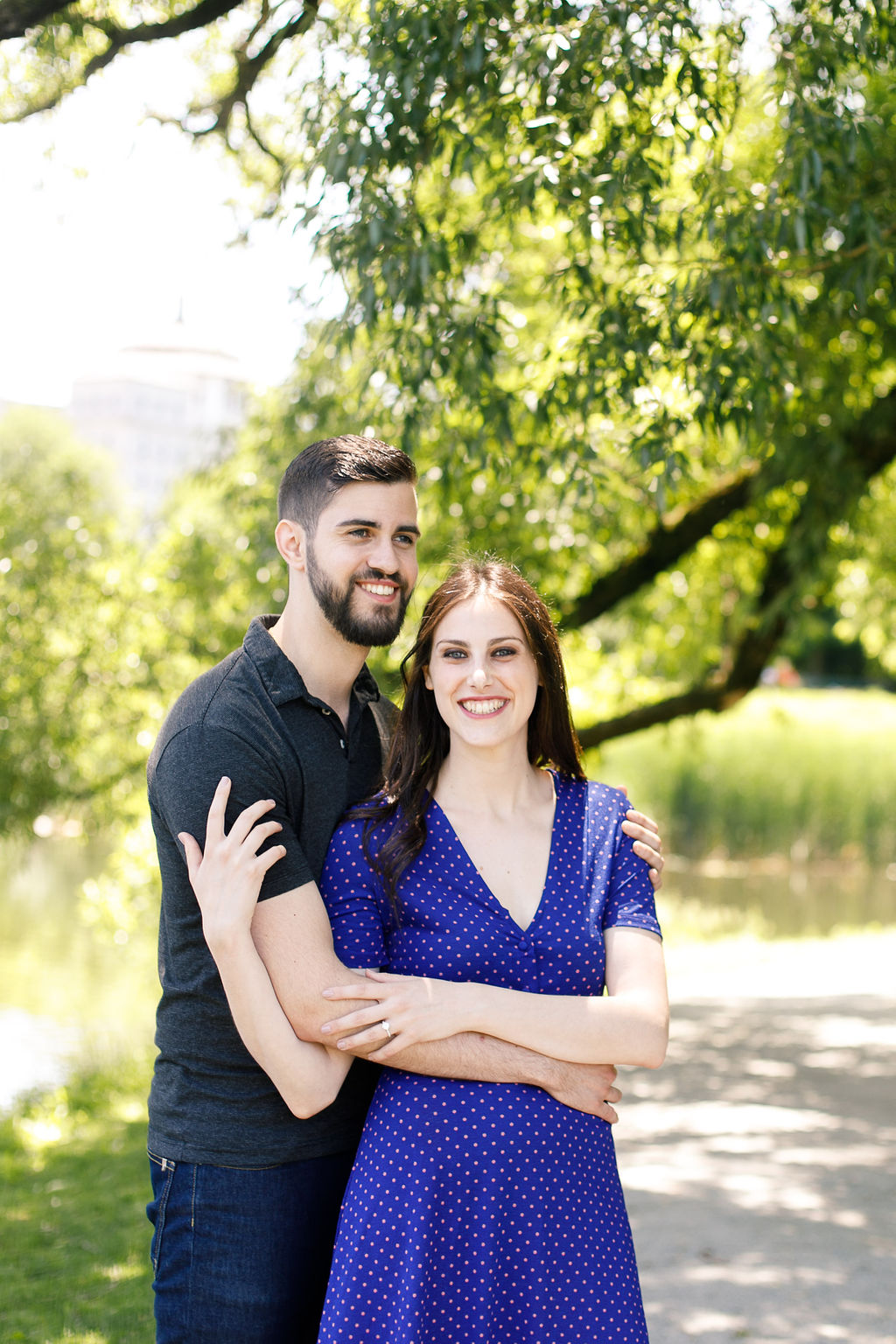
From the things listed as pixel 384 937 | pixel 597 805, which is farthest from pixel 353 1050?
pixel 597 805

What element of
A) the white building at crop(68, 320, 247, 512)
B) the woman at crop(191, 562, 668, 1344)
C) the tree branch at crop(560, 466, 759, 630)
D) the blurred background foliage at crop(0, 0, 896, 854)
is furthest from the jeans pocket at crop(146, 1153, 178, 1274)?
the white building at crop(68, 320, 247, 512)

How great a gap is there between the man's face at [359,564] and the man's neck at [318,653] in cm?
3

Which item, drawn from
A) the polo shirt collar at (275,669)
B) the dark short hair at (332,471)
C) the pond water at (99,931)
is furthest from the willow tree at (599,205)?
the pond water at (99,931)

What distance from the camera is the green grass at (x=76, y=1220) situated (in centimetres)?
402

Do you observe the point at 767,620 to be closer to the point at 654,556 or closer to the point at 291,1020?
the point at 654,556

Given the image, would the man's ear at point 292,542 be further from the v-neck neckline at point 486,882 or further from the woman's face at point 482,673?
the v-neck neckline at point 486,882

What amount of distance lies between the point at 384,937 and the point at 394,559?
2.29 ft

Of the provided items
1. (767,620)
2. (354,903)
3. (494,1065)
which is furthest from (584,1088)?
(767,620)

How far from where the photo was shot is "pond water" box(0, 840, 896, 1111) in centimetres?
995

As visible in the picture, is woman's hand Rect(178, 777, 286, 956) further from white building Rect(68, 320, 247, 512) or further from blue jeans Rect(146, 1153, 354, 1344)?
white building Rect(68, 320, 247, 512)

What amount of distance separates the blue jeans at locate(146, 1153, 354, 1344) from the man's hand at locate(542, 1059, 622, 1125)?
47 centimetres

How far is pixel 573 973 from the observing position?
2.22 meters

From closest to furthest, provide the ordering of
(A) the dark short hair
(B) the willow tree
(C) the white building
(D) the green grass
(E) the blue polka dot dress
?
(E) the blue polka dot dress, (A) the dark short hair, (B) the willow tree, (D) the green grass, (C) the white building

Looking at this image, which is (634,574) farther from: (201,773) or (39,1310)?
(201,773)
